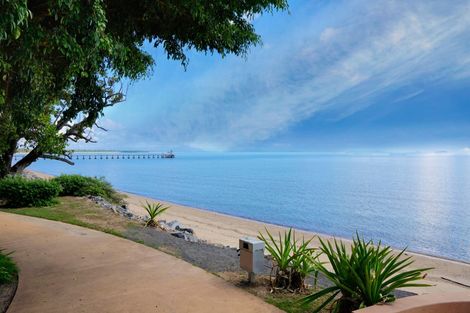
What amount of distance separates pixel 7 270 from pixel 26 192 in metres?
8.08

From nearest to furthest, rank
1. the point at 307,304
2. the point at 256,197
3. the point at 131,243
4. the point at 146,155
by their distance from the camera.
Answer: the point at 307,304 → the point at 131,243 → the point at 256,197 → the point at 146,155

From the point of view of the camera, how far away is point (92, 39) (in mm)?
3375

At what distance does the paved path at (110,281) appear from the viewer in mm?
5082

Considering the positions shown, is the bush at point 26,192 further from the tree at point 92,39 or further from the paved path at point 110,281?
the tree at point 92,39

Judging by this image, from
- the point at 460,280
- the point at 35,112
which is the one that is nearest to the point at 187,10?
the point at 35,112

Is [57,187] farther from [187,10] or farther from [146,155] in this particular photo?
[146,155]

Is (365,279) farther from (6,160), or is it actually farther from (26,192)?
(6,160)

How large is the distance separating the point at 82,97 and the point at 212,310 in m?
3.72

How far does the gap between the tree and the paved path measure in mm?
2430

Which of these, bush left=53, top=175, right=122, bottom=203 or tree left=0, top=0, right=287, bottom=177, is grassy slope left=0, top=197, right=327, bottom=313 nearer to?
bush left=53, top=175, right=122, bottom=203

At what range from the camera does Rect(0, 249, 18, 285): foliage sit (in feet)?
19.8

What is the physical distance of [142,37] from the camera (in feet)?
18.7

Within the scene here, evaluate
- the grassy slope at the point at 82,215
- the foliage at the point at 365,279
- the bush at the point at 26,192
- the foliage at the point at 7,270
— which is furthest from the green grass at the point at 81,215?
the foliage at the point at 365,279

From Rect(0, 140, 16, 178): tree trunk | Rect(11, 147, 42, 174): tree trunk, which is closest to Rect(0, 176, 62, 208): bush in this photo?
Rect(0, 140, 16, 178): tree trunk
